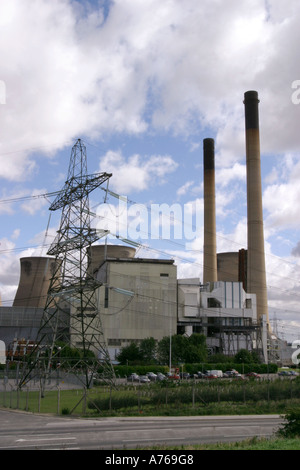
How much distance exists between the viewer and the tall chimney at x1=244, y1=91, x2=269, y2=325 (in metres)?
87.3

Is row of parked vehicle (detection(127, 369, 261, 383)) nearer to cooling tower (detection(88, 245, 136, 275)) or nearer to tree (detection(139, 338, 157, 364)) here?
tree (detection(139, 338, 157, 364))

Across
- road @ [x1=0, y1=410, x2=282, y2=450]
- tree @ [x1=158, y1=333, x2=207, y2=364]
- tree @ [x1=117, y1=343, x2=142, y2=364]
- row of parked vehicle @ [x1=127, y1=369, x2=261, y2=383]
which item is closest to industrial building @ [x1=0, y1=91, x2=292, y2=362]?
tree @ [x1=117, y1=343, x2=142, y2=364]

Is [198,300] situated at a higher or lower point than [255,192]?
lower

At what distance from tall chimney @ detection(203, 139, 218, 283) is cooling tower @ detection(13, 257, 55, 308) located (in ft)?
105

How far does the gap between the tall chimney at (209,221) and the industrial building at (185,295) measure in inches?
8.3

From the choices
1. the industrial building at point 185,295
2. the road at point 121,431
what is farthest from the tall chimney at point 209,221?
the road at point 121,431

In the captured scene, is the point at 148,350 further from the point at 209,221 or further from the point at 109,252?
the point at 209,221

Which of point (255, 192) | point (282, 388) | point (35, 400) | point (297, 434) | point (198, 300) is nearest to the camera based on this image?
point (297, 434)

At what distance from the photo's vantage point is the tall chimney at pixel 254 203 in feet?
286

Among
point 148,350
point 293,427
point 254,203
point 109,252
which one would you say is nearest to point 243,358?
point 148,350
